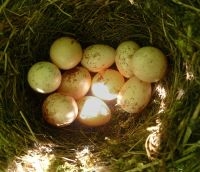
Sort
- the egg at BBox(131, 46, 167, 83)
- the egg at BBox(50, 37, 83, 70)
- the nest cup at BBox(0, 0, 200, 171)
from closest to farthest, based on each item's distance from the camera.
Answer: the nest cup at BBox(0, 0, 200, 171) < the egg at BBox(131, 46, 167, 83) < the egg at BBox(50, 37, 83, 70)

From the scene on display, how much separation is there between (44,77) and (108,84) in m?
0.27

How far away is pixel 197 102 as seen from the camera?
171 centimetres

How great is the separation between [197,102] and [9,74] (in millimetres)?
769

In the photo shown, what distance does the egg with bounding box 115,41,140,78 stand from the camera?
6.69ft

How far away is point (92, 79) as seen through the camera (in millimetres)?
2166

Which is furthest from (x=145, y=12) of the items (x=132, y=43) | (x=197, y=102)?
(x=197, y=102)

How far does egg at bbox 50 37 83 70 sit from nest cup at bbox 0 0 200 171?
67 mm

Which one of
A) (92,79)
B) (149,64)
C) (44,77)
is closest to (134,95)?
(149,64)

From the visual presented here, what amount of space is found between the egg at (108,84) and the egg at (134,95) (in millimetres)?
57

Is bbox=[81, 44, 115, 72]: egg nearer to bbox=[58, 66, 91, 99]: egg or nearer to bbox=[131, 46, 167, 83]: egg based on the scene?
bbox=[58, 66, 91, 99]: egg

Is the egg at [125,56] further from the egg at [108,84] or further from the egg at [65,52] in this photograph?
the egg at [65,52]

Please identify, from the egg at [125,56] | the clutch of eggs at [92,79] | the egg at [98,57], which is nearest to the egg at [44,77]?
the clutch of eggs at [92,79]

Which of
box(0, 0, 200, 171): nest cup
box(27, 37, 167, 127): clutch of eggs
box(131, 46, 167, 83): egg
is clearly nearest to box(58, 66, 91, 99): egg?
box(27, 37, 167, 127): clutch of eggs

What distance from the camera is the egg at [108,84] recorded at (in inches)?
82.4
